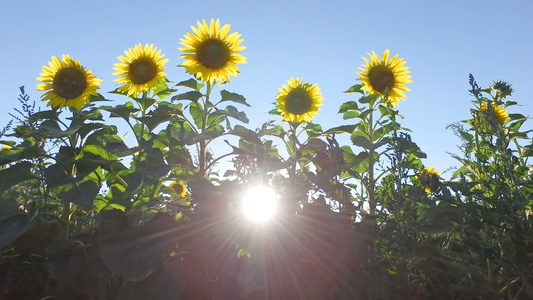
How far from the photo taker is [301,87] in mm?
4430

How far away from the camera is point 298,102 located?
430cm

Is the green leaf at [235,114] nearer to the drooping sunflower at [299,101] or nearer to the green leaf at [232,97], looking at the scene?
the green leaf at [232,97]

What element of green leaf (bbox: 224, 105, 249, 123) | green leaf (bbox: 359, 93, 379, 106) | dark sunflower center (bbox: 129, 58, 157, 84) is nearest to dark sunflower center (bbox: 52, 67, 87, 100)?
dark sunflower center (bbox: 129, 58, 157, 84)

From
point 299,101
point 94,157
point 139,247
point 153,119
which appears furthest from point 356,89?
point 139,247

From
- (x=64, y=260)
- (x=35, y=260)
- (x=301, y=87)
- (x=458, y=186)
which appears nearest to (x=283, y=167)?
(x=458, y=186)

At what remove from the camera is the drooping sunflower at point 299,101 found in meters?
→ 4.31

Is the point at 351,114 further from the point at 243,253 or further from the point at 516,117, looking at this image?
the point at 243,253

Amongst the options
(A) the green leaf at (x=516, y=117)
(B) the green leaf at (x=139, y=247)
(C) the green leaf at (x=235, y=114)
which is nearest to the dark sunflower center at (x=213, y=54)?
(C) the green leaf at (x=235, y=114)

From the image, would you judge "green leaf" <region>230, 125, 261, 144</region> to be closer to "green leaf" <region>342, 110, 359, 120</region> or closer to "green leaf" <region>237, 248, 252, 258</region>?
"green leaf" <region>237, 248, 252, 258</region>

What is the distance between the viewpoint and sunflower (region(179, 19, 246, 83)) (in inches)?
150

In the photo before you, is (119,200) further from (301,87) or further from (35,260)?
(301,87)

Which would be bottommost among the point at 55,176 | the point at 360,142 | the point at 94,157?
the point at 55,176

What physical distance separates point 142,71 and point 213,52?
1.95 feet

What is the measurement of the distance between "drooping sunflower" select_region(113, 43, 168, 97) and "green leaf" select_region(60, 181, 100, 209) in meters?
1.39
